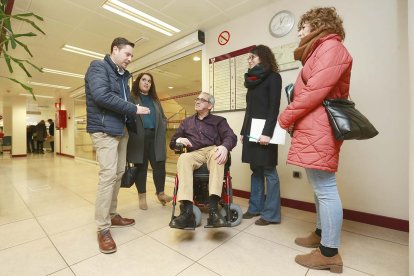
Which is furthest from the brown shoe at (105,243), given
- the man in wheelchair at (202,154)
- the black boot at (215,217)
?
the black boot at (215,217)

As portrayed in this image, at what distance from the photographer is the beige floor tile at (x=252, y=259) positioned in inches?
50.3

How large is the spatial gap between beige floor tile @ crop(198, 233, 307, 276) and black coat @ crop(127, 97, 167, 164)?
1.23 metres

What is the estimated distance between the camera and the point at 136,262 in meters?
1.36

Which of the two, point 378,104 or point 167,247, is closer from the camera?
point 167,247

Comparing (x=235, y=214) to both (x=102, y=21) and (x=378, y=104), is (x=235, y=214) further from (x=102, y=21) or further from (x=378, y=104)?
(x=102, y=21)

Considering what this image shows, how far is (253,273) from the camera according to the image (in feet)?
4.10

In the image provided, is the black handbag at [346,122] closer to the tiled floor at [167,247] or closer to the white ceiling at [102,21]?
the tiled floor at [167,247]

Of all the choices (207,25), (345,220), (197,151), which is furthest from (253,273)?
(207,25)

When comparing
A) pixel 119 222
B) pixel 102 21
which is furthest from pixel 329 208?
pixel 102 21

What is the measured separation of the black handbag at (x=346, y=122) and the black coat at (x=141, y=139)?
62.9 inches

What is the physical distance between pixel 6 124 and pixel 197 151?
13.5m

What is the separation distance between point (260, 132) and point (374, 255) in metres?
1.13

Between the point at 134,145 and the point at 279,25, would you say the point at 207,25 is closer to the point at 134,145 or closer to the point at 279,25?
the point at 279,25

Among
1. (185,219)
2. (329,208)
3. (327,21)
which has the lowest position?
(185,219)
